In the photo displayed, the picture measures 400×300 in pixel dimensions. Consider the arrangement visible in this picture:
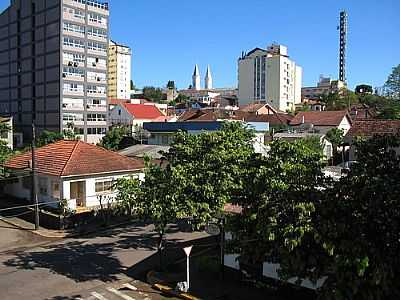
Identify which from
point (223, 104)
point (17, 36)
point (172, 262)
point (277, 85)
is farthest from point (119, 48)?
point (172, 262)

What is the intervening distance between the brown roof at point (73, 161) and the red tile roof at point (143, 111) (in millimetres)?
50347

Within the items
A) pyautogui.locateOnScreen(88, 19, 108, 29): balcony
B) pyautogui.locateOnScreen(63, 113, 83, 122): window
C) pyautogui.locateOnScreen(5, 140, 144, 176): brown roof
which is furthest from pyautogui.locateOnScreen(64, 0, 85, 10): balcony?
pyautogui.locateOnScreen(5, 140, 144, 176): brown roof

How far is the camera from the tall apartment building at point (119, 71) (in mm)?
130000

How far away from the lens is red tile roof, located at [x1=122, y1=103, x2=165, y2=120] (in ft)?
265

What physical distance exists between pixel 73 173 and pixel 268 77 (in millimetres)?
89880

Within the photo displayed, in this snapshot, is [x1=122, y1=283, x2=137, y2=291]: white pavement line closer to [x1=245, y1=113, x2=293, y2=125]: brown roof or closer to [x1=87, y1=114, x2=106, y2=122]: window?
[x1=245, y1=113, x2=293, y2=125]: brown roof

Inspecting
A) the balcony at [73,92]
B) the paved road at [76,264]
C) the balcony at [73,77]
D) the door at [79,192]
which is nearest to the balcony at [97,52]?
the balcony at [73,77]

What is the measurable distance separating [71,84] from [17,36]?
591 inches

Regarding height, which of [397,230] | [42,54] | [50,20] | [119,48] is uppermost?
[119,48]

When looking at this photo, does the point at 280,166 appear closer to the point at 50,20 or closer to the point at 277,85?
the point at 50,20

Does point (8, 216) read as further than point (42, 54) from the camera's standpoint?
No

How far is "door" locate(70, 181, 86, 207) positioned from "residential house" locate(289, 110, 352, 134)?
33.9 meters

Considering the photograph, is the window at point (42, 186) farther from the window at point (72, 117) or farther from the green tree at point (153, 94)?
the green tree at point (153, 94)

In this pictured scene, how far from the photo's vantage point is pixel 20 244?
21.0 metres
